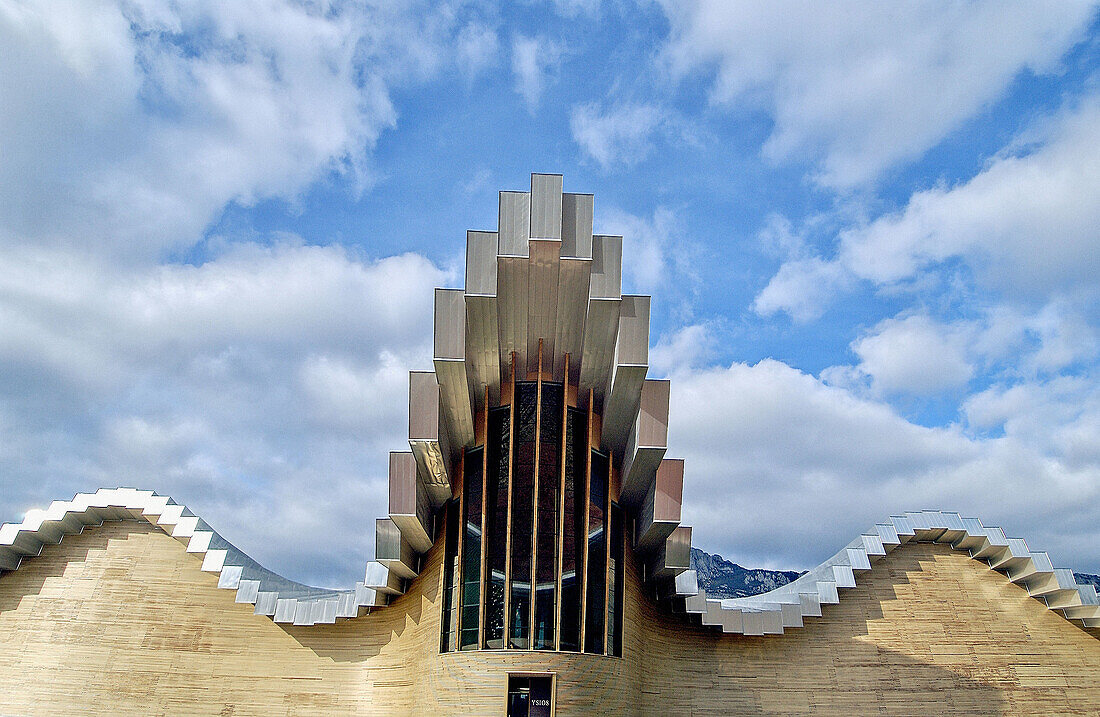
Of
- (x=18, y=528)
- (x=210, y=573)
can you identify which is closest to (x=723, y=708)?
(x=210, y=573)

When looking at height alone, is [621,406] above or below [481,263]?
below

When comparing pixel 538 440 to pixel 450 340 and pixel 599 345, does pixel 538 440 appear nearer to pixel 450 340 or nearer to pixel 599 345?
pixel 599 345

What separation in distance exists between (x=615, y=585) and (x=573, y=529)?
189 cm

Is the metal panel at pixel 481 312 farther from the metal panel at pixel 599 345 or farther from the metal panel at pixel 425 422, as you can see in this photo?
the metal panel at pixel 599 345

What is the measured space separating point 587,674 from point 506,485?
4444 millimetres

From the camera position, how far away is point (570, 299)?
55.7 feet

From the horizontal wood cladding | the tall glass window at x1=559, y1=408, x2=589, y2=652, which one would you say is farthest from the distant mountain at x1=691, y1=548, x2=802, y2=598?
the tall glass window at x1=559, y1=408, x2=589, y2=652

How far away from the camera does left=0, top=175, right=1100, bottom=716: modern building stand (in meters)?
16.7

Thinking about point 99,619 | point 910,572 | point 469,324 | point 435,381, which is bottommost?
point 99,619

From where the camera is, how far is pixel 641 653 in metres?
19.4

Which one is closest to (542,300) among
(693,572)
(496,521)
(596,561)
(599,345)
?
(599,345)

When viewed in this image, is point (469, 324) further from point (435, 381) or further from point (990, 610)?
point (990, 610)

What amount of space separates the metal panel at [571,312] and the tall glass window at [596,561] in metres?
2.36

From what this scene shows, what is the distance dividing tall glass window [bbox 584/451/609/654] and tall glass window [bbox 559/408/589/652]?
24cm
